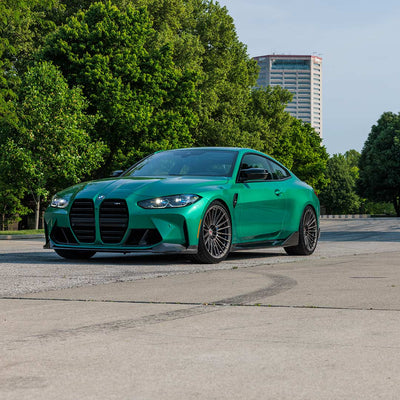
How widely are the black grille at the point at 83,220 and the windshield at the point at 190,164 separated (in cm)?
135

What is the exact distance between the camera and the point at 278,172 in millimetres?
12094

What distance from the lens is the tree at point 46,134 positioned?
3562 centimetres

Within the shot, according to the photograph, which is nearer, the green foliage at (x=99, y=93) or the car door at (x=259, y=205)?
the car door at (x=259, y=205)

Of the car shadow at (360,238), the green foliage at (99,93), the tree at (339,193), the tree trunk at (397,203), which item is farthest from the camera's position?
the tree at (339,193)

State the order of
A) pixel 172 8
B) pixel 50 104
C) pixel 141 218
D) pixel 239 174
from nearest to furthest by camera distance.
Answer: pixel 141 218, pixel 239 174, pixel 50 104, pixel 172 8

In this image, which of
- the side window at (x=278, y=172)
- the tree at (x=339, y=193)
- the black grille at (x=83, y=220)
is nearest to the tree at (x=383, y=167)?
the tree at (x=339, y=193)

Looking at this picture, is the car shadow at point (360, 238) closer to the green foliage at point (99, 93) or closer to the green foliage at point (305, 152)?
the green foliage at point (99, 93)

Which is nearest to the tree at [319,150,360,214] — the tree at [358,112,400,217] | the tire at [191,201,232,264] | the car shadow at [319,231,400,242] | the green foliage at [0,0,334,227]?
the tree at [358,112,400,217]

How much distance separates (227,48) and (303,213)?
4651cm

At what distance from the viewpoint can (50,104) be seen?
36.2 m

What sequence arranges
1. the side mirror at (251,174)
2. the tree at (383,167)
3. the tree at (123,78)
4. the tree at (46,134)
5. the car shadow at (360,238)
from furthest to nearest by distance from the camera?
1. the tree at (383,167)
2. the tree at (123,78)
3. the tree at (46,134)
4. the car shadow at (360,238)
5. the side mirror at (251,174)

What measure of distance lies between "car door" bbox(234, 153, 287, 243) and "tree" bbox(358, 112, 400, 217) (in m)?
76.3

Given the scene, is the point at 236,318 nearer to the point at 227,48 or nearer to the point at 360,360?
the point at 360,360

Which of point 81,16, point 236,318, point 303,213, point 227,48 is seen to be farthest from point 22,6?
point 227,48
